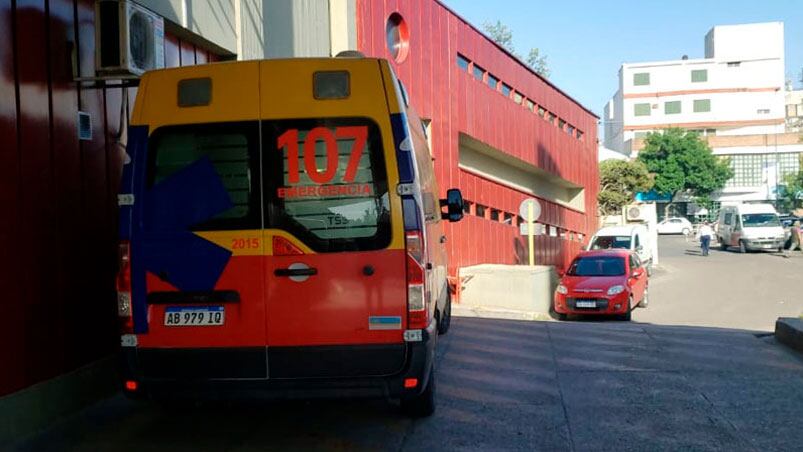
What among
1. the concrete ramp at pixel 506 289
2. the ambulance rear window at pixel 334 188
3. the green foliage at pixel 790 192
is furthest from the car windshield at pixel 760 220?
the ambulance rear window at pixel 334 188

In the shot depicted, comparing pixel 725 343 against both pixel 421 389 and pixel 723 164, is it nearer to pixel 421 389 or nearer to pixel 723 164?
pixel 421 389

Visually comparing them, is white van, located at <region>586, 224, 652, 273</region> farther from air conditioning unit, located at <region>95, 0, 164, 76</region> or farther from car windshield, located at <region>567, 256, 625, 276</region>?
air conditioning unit, located at <region>95, 0, 164, 76</region>

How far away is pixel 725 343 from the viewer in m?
8.77

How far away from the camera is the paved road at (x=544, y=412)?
5.12m

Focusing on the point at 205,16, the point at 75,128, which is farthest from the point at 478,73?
the point at 75,128

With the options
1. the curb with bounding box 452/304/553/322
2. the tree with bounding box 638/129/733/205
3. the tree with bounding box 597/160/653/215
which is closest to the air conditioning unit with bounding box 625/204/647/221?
the tree with bounding box 597/160/653/215

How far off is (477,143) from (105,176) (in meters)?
15.0

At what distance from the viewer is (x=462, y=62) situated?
19.4 metres

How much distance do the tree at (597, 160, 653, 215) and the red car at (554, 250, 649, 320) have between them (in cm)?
1836

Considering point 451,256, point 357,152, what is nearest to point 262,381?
point 357,152

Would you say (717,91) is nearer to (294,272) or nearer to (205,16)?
(205,16)

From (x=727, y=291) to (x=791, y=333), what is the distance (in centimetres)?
1488

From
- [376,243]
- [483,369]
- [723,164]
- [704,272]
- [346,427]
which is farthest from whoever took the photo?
[723,164]

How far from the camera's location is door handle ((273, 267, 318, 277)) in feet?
15.1
